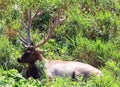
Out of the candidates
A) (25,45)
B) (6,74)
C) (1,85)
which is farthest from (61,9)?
(1,85)

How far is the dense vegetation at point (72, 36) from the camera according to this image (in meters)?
7.49

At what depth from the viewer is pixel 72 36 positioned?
9133mm

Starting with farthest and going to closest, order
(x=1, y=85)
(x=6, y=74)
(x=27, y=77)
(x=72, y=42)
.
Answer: (x=72, y=42) → (x=27, y=77) → (x=6, y=74) → (x=1, y=85)

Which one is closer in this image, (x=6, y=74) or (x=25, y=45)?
(x=6, y=74)

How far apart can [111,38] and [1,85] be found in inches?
120

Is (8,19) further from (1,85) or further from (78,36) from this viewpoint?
(1,85)

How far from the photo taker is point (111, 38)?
898cm

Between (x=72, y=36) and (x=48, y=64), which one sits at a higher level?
(x=72, y=36)

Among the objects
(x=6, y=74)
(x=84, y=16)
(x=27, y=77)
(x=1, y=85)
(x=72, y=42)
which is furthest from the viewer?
(x=84, y=16)

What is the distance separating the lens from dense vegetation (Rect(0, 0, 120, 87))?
24.6 feet

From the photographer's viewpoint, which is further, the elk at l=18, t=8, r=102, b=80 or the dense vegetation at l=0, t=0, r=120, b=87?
the elk at l=18, t=8, r=102, b=80

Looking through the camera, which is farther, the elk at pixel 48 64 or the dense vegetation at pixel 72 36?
the elk at pixel 48 64

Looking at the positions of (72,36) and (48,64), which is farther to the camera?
(72,36)

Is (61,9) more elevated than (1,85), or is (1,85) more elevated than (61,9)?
(61,9)
